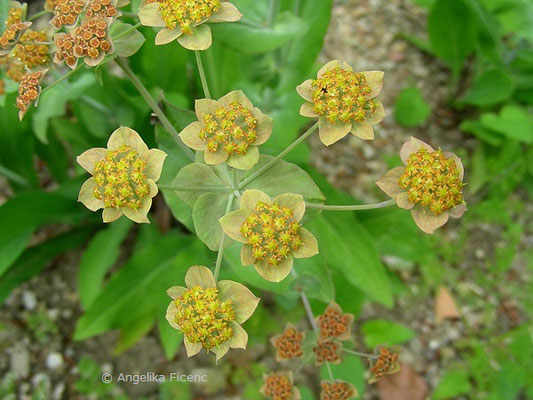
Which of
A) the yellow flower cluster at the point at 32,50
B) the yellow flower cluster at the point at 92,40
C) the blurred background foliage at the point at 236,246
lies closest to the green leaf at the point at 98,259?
the blurred background foliage at the point at 236,246

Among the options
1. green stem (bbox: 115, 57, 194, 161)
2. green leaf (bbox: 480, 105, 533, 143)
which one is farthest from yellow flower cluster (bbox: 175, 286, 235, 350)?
green leaf (bbox: 480, 105, 533, 143)

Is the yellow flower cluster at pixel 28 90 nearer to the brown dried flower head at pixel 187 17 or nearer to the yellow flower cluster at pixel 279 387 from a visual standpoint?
the brown dried flower head at pixel 187 17

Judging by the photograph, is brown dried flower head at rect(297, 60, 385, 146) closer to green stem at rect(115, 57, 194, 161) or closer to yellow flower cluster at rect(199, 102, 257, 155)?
yellow flower cluster at rect(199, 102, 257, 155)

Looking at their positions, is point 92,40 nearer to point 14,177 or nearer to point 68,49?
point 68,49

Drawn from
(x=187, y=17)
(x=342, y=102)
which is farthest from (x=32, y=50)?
(x=342, y=102)

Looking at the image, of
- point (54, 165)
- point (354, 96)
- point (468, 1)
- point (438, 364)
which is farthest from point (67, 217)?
point (468, 1)

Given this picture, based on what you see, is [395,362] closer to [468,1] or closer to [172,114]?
[172,114]
